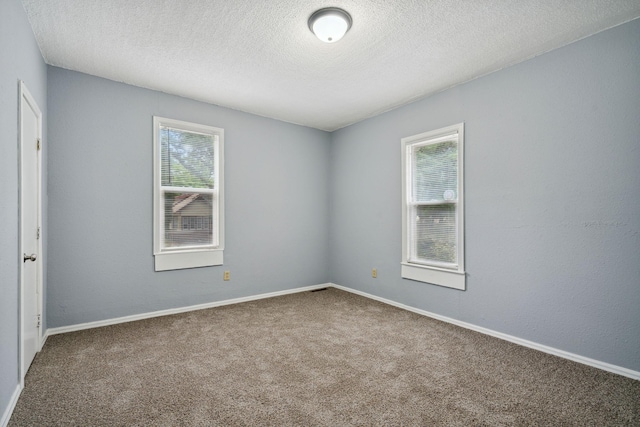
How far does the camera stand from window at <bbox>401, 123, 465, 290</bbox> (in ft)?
11.0

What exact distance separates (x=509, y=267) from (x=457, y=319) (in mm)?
811

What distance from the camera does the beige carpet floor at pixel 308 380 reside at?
1.80 metres

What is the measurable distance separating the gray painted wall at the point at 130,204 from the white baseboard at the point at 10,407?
1.25 m

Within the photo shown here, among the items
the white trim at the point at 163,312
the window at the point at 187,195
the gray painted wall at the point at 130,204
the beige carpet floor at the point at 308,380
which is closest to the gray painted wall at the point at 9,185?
the beige carpet floor at the point at 308,380

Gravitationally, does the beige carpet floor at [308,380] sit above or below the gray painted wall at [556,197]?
below

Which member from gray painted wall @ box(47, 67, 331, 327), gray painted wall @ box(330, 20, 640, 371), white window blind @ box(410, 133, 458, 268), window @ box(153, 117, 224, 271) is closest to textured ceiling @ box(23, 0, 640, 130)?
gray painted wall @ box(330, 20, 640, 371)

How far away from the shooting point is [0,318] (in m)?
1.68

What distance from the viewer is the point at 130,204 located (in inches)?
134

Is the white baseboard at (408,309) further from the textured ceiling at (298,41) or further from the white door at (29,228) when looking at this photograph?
the textured ceiling at (298,41)

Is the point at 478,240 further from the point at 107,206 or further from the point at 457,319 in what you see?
the point at 107,206

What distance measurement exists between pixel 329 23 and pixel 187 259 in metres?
2.96

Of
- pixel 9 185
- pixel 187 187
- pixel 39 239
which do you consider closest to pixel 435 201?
pixel 187 187

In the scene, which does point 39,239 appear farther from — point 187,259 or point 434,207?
point 434,207

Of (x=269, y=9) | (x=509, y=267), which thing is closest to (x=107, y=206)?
(x=269, y=9)
